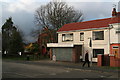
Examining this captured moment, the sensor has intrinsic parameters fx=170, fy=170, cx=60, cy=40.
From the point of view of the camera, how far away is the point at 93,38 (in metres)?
25.5

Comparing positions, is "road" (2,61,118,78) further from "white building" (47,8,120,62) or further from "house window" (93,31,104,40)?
"house window" (93,31,104,40)

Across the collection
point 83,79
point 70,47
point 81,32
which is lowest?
point 83,79

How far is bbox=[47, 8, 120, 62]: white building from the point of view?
2281cm

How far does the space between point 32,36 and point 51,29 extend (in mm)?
5209

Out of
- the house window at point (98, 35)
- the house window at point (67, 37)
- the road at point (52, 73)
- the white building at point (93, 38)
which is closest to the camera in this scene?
the road at point (52, 73)

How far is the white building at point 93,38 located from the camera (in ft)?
74.8

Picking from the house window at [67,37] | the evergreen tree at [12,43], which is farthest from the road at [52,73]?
the evergreen tree at [12,43]

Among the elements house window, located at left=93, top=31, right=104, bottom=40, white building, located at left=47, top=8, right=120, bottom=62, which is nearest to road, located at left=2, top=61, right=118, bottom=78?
white building, located at left=47, top=8, right=120, bottom=62

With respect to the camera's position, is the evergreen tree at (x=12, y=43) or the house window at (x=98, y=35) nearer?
the house window at (x=98, y=35)

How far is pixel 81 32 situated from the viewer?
2684cm

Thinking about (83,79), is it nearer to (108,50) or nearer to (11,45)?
(108,50)

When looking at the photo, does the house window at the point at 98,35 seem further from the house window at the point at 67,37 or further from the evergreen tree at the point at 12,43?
the evergreen tree at the point at 12,43

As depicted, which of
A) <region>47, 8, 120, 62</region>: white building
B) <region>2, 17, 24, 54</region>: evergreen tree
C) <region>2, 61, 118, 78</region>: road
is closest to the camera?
<region>2, 61, 118, 78</region>: road

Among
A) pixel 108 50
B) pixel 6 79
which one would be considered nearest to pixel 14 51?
pixel 108 50
